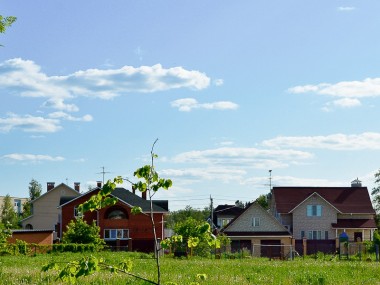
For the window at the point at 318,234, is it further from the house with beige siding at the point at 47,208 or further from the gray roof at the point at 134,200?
the house with beige siding at the point at 47,208

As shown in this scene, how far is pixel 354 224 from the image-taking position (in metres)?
66.9

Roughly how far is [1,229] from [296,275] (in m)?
11.4

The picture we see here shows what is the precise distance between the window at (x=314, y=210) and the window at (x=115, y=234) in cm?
1977

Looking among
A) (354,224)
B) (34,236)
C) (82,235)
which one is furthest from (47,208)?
(354,224)

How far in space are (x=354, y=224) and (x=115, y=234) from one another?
25.2m

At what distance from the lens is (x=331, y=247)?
2082 inches

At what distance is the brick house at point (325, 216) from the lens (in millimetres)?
66562

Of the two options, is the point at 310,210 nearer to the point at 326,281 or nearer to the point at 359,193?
the point at 359,193

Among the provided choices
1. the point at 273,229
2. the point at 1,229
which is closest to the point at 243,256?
the point at 273,229

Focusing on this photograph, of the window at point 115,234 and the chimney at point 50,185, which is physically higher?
the chimney at point 50,185

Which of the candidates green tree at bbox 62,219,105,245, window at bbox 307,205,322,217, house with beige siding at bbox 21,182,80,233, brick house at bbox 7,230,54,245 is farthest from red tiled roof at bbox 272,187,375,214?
house with beige siding at bbox 21,182,80,233

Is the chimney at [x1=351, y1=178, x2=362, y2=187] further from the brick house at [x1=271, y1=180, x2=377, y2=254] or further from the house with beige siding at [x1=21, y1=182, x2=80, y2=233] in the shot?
the house with beige siding at [x1=21, y1=182, x2=80, y2=233]

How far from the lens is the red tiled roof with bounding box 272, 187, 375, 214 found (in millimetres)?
68375

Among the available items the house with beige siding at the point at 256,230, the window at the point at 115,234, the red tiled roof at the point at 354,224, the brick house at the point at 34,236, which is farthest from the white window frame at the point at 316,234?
the brick house at the point at 34,236
